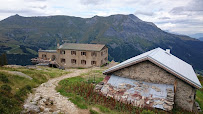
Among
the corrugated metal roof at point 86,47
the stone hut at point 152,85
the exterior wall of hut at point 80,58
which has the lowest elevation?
the exterior wall of hut at point 80,58

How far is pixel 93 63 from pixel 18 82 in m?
35.5

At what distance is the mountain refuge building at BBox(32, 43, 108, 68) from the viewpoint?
53.1 meters

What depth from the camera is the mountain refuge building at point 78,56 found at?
53.1m

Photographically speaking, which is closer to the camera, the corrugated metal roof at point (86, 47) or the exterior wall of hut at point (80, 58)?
the exterior wall of hut at point (80, 58)

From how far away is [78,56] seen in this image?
5462 centimetres

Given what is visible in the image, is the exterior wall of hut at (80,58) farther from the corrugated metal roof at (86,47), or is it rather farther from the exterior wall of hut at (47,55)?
the exterior wall of hut at (47,55)

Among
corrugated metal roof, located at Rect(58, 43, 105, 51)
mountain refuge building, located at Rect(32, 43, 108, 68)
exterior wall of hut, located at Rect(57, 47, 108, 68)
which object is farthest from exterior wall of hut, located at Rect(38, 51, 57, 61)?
corrugated metal roof, located at Rect(58, 43, 105, 51)

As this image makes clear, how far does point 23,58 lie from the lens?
150 meters

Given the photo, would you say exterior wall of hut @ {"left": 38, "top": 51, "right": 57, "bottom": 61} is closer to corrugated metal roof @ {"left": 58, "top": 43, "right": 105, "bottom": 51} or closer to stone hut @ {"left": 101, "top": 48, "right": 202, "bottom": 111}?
corrugated metal roof @ {"left": 58, "top": 43, "right": 105, "bottom": 51}

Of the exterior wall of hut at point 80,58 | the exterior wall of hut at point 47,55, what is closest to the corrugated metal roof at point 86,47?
the exterior wall of hut at point 80,58

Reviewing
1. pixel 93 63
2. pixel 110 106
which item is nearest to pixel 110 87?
pixel 110 106

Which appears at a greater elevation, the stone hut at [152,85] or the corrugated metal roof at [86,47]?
the corrugated metal roof at [86,47]

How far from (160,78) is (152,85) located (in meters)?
1.36

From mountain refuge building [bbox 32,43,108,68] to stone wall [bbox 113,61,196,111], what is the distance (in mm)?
32946
